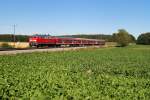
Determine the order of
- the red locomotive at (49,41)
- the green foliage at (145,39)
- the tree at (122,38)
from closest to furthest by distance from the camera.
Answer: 1. the red locomotive at (49,41)
2. the tree at (122,38)
3. the green foliage at (145,39)

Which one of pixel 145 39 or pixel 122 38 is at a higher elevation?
pixel 122 38

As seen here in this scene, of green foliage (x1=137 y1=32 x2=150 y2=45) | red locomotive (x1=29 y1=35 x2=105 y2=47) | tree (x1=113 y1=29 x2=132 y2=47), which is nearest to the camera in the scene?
red locomotive (x1=29 y1=35 x2=105 y2=47)

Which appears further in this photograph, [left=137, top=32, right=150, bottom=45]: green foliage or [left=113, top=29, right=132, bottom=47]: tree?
[left=137, top=32, right=150, bottom=45]: green foliage

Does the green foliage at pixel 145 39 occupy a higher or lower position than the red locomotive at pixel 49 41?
lower

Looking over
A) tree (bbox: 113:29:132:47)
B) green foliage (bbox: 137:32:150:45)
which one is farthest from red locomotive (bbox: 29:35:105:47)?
green foliage (bbox: 137:32:150:45)

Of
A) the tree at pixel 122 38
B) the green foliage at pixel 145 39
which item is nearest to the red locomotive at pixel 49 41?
the tree at pixel 122 38

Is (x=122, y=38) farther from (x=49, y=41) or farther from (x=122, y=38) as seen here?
(x=49, y=41)

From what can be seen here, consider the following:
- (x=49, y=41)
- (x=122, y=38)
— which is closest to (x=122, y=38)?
(x=122, y=38)

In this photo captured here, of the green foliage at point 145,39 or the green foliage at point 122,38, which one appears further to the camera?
the green foliage at point 145,39

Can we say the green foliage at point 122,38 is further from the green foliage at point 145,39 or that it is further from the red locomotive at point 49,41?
the red locomotive at point 49,41

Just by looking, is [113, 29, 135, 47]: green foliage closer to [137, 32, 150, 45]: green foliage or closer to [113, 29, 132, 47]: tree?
[113, 29, 132, 47]: tree

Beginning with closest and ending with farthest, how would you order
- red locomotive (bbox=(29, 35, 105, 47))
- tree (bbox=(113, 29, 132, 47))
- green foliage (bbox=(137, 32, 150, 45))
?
red locomotive (bbox=(29, 35, 105, 47))
tree (bbox=(113, 29, 132, 47))
green foliage (bbox=(137, 32, 150, 45))

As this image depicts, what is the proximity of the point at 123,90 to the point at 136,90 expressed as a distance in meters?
0.69

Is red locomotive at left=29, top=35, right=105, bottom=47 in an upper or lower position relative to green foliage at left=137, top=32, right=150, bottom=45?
upper
